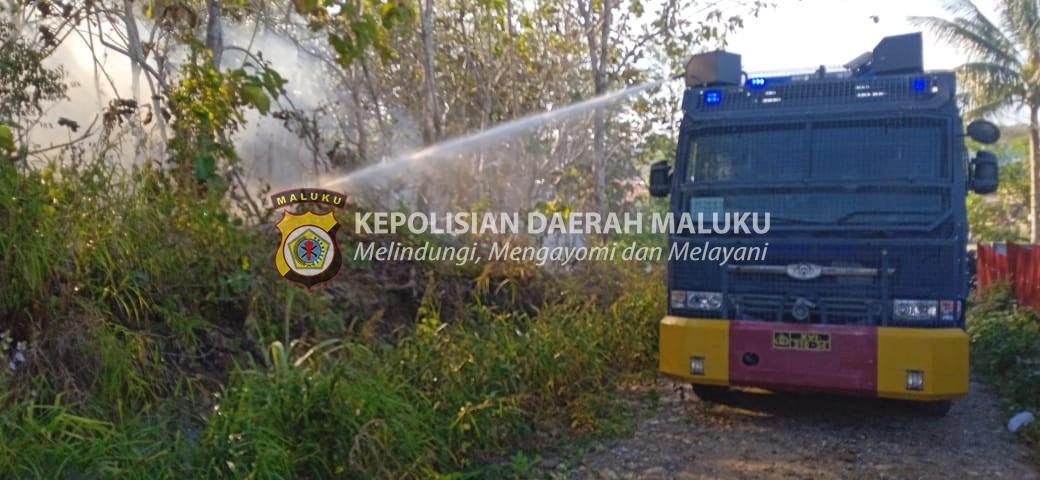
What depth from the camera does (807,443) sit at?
239 inches

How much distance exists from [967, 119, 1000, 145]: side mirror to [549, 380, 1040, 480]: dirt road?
7.15ft

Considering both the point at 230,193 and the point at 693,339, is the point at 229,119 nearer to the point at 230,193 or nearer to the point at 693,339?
the point at 230,193

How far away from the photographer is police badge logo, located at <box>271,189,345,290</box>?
664 centimetres

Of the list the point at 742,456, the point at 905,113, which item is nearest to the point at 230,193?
the point at 742,456

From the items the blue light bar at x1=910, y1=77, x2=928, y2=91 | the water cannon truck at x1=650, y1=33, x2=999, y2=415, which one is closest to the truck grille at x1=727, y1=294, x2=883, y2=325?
the water cannon truck at x1=650, y1=33, x2=999, y2=415

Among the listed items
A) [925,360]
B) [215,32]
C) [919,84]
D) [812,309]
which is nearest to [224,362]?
[215,32]

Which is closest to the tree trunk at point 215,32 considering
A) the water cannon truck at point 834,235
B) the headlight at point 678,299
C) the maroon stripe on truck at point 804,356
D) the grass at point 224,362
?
the grass at point 224,362

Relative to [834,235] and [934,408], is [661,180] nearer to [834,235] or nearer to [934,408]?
[834,235]

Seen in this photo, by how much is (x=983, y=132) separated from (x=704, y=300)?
2.34 m

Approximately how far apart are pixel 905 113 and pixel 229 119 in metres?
5.20

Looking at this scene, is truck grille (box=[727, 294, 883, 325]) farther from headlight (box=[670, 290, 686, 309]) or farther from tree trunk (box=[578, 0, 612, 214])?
tree trunk (box=[578, 0, 612, 214])

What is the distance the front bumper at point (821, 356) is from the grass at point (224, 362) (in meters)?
0.84

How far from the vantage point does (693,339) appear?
20.6 feet

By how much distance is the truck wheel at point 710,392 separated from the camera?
23.4 feet
